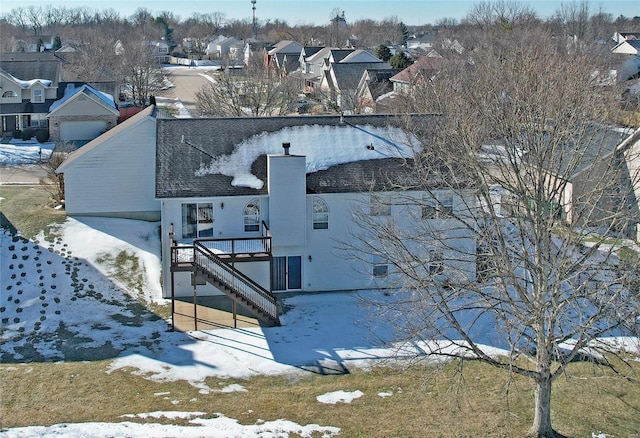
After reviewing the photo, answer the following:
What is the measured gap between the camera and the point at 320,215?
25.4 meters

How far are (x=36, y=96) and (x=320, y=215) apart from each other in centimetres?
3480

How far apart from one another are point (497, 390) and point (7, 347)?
42.8 feet

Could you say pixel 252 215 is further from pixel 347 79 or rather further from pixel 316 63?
pixel 316 63

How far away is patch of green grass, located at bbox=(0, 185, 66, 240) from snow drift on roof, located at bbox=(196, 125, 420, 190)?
8210 mm

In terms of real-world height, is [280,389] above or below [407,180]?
below

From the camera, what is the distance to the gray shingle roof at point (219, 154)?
25.0 m

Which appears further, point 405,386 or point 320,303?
point 320,303

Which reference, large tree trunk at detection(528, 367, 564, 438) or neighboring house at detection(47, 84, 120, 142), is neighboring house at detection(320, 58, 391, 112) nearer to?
neighboring house at detection(47, 84, 120, 142)

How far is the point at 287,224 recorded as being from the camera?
2491 centimetres

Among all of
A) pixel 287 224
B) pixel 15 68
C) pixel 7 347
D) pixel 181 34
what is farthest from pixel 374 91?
pixel 181 34

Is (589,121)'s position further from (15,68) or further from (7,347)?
(15,68)

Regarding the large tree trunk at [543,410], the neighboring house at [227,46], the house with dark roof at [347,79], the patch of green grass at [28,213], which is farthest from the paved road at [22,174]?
the neighboring house at [227,46]

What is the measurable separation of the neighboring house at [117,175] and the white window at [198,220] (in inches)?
229

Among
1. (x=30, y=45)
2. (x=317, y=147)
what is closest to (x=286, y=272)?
(x=317, y=147)
